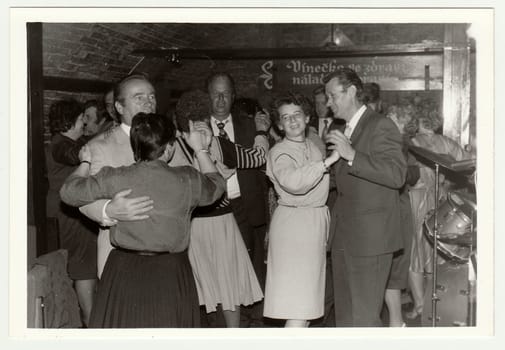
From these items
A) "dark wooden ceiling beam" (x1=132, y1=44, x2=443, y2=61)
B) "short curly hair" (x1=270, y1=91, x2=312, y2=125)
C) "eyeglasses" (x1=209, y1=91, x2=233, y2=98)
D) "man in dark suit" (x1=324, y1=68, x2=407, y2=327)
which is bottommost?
"man in dark suit" (x1=324, y1=68, x2=407, y2=327)

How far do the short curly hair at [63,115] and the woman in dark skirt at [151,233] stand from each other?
1.62 metres

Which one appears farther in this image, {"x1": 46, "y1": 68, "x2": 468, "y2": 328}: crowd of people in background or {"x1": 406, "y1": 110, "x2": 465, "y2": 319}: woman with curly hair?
{"x1": 406, "y1": 110, "x2": 465, "y2": 319}: woman with curly hair

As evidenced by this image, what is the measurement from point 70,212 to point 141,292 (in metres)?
1.94

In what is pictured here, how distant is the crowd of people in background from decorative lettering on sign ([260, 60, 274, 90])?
3873 mm

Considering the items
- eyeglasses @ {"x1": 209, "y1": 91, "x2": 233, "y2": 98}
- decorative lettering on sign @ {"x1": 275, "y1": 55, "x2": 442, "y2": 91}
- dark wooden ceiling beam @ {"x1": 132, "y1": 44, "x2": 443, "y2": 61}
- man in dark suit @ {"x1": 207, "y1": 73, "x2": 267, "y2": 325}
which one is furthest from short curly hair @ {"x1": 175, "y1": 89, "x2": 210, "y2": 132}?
decorative lettering on sign @ {"x1": 275, "y1": 55, "x2": 442, "y2": 91}

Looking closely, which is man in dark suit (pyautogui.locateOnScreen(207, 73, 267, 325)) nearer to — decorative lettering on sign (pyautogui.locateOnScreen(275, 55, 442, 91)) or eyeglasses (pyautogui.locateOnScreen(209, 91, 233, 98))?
eyeglasses (pyautogui.locateOnScreen(209, 91, 233, 98))

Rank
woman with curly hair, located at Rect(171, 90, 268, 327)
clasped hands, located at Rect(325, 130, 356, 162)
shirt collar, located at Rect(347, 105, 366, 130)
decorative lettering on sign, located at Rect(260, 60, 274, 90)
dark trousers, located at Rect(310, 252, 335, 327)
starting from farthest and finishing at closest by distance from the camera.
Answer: decorative lettering on sign, located at Rect(260, 60, 274, 90) → dark trousers, located at Rect(310, 252, 335, 327) → woman with curly hair, located at Rect(171, 90, 268, 327) → shirt collar, located at Rect(347, 105, 366, 130) → clasped hands, located at Rect(325, 130, 356, 162)

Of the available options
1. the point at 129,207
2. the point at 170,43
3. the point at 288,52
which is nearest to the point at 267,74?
the point at 288,52

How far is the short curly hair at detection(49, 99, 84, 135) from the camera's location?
545 cm

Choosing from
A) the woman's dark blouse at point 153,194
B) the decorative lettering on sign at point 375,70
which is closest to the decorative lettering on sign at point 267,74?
the decorative lettering on sign at point 375,70

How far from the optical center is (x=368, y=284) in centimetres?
422
